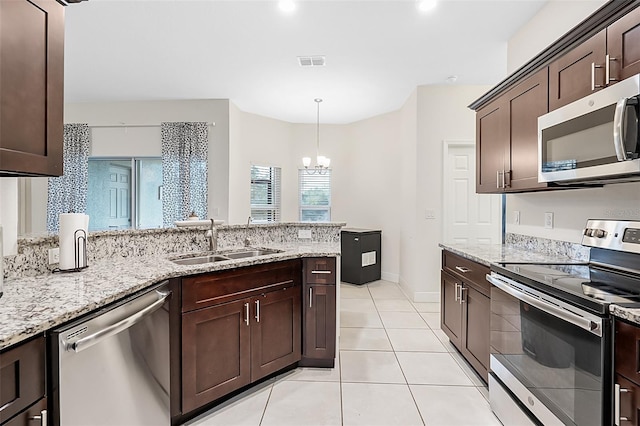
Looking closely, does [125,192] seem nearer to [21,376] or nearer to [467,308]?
[21,376]

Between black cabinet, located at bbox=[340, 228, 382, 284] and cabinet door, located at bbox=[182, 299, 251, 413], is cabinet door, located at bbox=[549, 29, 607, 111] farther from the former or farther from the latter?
black cabinet, located at bbox=[340, 228, 382, 284]

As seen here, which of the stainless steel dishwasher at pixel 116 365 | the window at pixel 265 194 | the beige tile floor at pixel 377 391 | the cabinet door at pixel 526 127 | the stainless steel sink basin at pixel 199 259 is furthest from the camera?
the window at pixel 265 194

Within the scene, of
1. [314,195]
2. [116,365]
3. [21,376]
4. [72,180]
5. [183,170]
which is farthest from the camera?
[314,195]

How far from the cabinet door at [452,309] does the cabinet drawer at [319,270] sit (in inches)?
40.8

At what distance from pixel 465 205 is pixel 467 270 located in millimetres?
2172

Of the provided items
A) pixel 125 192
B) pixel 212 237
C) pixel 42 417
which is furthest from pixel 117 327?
pixel 125 192

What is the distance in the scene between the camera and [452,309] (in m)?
2.86

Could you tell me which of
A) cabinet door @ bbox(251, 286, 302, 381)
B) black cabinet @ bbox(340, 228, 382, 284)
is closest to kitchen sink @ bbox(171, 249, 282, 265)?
cabinet door @ bbox(251, 286, 302, 381)

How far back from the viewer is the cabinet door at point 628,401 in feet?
3.68

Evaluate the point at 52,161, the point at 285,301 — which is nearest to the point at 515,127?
the point at 285,301

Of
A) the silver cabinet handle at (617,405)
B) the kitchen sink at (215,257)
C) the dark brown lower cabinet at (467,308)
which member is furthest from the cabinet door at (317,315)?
the silver cabinet handle at (617,405)

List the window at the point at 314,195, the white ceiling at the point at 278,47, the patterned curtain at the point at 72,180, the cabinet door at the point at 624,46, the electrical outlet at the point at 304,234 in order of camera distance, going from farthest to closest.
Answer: the window at the point at 314,195 → the patterned curtain at the point at 72,180 → the electrical outlet at the point at 304,234 → the white ceiling at the point at 278,47 → the cabinet door at the point at 624,46

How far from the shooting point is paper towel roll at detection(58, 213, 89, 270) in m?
1.77

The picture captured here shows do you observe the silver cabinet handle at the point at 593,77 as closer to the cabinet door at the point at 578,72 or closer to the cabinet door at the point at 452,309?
the cabinet door at the point at 578,72
